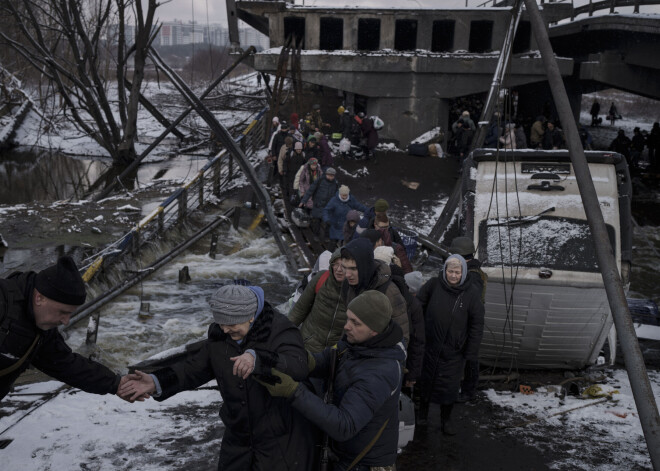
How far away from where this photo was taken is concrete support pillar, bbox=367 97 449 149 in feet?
75.9

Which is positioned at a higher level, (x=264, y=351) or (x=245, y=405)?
(x=264, y=351)

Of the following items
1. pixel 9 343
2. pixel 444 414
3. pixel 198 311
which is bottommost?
pixel 198 311

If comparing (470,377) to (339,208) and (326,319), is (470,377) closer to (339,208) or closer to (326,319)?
(326,319)

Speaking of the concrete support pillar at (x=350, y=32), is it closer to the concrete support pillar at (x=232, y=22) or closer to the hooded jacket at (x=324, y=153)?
the concrete support pillar at (x=232, y=22)

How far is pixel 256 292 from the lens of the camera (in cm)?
344

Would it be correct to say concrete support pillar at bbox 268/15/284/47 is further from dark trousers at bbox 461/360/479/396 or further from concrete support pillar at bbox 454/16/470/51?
dark trousers at bbox 461/360/479/396

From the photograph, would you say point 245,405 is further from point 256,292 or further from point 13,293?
point 13,293

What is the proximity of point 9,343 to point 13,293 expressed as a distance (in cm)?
29

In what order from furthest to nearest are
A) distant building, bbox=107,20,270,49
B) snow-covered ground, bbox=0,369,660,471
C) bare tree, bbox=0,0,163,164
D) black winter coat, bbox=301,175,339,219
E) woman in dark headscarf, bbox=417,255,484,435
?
distant building, bbox=107,20,270,49 < bare tree, bbox=0,0,163,164 < black winter coat, bbox=301,175,339,219 < woman in dark headscarf, bbox=417,255,484,435 < snow-covered ground, bbox=0,369,660,471

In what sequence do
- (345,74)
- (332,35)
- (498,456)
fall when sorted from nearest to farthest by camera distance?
(498,456) → (345,74) → (332,35)

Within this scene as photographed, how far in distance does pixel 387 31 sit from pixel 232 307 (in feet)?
72.9

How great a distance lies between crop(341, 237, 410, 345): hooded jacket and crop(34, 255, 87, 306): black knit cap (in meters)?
2.01

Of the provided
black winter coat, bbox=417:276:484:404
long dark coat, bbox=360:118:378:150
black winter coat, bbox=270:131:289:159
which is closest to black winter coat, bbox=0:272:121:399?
black winter coat, bbox=417:276:484:404

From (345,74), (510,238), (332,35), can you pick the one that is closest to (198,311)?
(510,238)
